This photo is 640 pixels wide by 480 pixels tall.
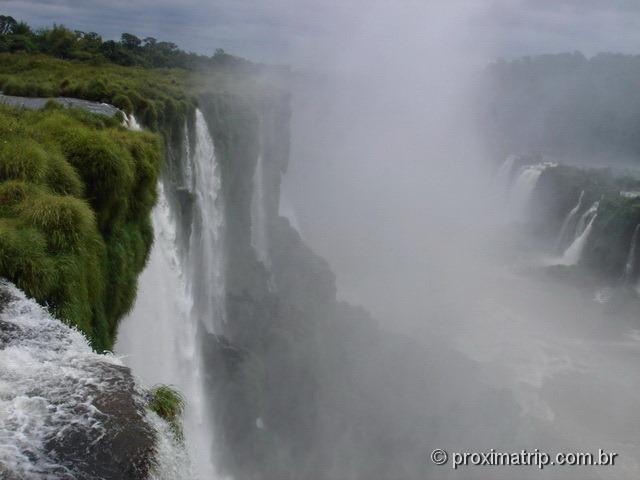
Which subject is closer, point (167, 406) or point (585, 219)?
point (167, 406)

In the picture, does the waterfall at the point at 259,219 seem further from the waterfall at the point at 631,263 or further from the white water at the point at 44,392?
the white water at the point at 44,392

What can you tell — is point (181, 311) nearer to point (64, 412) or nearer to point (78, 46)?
Result: point (64, 412)

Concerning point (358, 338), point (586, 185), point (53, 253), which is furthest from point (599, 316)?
point (53, 253)

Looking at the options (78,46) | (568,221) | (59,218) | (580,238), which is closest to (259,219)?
(78,46)

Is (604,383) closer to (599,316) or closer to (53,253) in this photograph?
(599,316)

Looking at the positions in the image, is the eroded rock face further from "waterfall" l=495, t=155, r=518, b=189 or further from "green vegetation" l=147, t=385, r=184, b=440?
"waterfall" l=495, t=155, r=518, b=189
